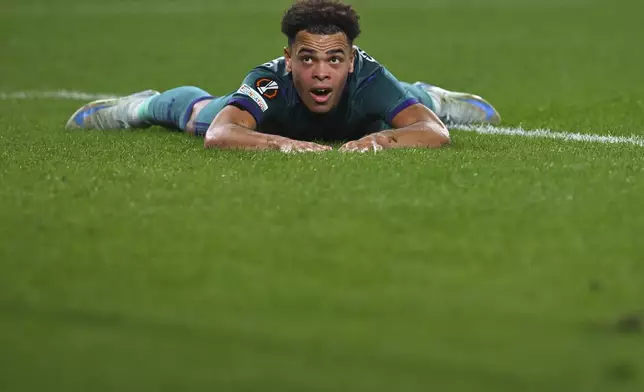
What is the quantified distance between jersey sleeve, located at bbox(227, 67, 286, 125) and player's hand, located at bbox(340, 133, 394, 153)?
1.81 ft

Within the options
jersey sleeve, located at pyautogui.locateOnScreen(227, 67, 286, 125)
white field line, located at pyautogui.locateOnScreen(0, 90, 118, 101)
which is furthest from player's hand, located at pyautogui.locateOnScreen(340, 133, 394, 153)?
white field line, located at pyautogui.locateOnScreen(0, 90, 118, 101)

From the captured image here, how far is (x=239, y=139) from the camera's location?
5.51 meters

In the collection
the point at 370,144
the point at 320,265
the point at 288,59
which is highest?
the point at 288,59

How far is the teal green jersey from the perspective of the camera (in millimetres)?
5867

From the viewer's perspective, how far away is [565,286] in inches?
128

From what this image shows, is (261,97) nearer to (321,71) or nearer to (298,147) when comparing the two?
(321,71)

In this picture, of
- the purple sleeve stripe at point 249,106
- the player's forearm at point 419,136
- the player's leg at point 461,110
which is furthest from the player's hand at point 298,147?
the player's leg at point 461,110

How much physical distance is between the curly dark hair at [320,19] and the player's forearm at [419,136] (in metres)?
0.52

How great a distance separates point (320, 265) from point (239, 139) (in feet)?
7.06

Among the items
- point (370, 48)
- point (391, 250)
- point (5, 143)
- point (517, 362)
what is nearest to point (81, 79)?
point (370, 48)

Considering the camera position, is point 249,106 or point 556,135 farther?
point 556,135

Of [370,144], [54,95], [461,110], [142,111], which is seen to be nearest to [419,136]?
[370,144]

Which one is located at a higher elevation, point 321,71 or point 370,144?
point 321,71

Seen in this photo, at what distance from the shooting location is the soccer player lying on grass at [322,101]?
5594mm
